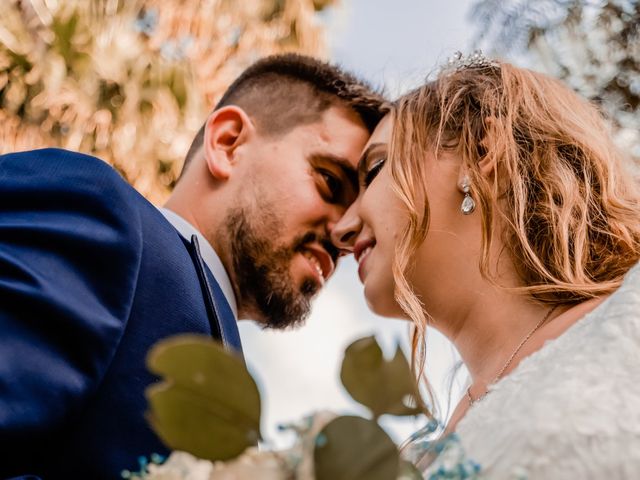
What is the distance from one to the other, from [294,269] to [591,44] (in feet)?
5.25

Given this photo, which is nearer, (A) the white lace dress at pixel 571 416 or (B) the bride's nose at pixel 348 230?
(A) the white lace dress at pixel 571 416

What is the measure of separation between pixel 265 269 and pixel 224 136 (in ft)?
1.98

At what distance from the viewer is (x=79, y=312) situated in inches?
64.6

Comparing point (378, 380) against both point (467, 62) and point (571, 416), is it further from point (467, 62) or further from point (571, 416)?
point (467, 62)

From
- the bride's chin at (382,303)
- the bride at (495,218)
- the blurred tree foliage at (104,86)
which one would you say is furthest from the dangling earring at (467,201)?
the blurred tree foliage at (104,86)

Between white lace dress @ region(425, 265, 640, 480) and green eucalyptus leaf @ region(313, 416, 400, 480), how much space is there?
7cm

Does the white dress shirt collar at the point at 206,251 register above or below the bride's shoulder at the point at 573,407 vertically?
below

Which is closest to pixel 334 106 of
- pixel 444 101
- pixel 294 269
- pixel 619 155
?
pixel 294 269

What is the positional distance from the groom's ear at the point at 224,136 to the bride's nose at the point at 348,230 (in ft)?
1.73

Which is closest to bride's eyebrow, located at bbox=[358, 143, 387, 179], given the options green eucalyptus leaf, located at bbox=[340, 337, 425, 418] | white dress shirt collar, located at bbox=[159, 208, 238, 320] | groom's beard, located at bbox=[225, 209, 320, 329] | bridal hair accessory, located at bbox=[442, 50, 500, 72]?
bridal hair accessory, located at bbox=[442, 50, 500, 72]

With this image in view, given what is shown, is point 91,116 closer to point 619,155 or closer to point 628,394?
point 619,155

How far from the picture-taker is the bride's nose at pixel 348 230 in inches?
100

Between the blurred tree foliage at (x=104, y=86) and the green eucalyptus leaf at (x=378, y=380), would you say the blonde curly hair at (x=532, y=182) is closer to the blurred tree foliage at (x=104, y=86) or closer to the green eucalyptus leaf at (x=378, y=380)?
the green eucalyptus leaf at (x=378, y=380)

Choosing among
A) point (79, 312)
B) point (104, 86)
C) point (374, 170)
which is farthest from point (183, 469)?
point (104, 86)
